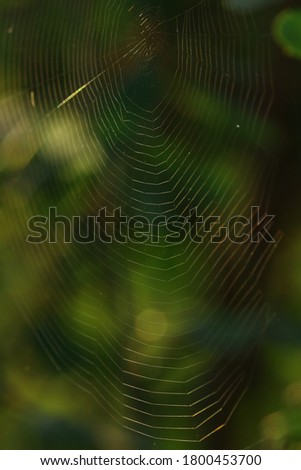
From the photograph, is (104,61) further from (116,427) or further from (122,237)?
(116,427)

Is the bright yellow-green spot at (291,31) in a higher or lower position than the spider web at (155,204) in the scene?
higher

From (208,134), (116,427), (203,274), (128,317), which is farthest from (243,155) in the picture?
(116,427)

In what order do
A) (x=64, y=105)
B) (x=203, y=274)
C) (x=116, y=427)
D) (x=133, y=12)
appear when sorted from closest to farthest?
(x=116, y=427), (x=203, y=274), (x=64, y=105), (x=133, y=12)

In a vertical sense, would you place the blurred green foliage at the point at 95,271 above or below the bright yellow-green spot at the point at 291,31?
below

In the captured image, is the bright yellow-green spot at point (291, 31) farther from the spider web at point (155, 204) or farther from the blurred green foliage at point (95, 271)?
the spider web at point (155, 204)

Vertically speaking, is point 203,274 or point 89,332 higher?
point 203,274

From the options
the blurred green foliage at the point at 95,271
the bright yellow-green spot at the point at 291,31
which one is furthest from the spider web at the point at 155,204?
the bright yellow-green spot at the point at 291,31

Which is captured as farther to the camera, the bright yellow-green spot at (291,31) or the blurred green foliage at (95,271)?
the blurred green foliage at (95,271)

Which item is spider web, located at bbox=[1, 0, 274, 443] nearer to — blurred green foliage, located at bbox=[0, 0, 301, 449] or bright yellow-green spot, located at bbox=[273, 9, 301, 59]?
blurred green foliage, located at bbox=[0, 0, 301, 449]

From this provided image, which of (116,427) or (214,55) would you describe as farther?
(214,55)
